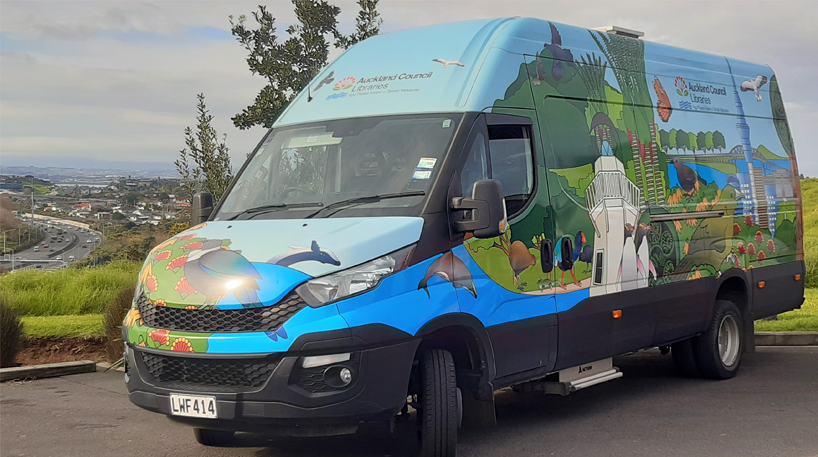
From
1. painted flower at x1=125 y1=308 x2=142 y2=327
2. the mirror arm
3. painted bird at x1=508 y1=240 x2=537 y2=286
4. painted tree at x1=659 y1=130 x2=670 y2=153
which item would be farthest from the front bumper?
painted tree at x1=659 y1=130 x2=670 y2=153

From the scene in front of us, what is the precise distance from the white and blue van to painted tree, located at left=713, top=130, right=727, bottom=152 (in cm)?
3

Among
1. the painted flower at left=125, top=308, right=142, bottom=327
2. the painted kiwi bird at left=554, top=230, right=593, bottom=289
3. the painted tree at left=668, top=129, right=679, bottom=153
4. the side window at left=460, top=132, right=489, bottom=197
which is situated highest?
the painted tree at left=668, top=129, right=679, bottom=153

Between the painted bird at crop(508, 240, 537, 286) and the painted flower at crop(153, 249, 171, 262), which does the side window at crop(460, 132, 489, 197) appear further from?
the painted flower at crop(153, 249, 171, 262)

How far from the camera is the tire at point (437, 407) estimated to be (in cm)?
608

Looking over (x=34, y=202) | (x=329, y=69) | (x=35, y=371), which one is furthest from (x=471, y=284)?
(x=34, y=202)

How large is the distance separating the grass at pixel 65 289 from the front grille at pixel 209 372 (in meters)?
9.64

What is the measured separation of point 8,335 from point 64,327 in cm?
212

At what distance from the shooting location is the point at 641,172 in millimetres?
8461

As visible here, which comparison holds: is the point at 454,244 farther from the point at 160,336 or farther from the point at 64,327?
the point at 64,327

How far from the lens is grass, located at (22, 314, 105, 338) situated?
1266cm

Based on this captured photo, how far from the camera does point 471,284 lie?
638 centimetres

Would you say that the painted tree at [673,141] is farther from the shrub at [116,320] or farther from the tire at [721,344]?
the shrub at [116,320]

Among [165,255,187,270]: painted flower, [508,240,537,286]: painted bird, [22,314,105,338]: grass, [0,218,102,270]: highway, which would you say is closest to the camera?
[165,255,187,270]: painted flower

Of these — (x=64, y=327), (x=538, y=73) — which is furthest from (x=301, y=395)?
(x=64, y=327)
